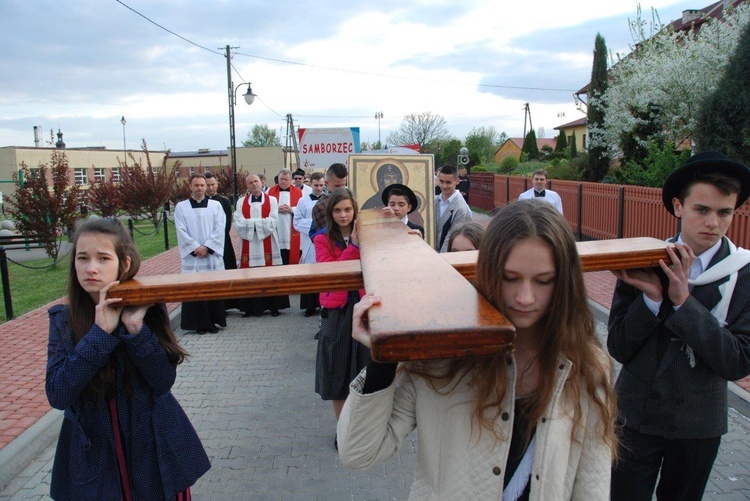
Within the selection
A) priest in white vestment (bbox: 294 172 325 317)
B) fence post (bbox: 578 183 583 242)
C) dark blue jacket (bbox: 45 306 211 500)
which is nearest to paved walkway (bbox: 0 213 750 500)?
priest in white vestment (bbox: 294 172 325 317)

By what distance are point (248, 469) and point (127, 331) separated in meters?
2.39

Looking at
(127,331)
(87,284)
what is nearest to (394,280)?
(127,331)

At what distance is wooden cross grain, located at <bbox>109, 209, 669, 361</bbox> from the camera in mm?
1032

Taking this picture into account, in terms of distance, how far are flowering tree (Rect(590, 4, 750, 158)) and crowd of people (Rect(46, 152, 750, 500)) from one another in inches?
576

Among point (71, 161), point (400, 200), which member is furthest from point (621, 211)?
point (71, 161)

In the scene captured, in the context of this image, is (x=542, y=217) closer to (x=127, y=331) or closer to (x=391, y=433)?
(x=391, y=433)

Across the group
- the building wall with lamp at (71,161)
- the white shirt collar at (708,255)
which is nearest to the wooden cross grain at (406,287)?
the white shirt collar at (708,255)

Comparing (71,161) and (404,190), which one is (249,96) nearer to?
(404,190)

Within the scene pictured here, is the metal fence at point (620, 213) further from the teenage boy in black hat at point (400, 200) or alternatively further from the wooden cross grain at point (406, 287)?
the wooden cross grain at point (406, 287)

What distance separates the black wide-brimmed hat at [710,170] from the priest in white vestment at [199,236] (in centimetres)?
645

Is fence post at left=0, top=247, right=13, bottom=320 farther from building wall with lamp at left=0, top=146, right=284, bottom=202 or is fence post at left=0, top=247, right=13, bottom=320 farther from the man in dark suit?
building wall with lamp at left=0, top=146, right=284, bottom=202

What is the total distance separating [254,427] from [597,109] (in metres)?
21.6

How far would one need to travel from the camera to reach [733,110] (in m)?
11.2

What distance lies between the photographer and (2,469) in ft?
13.0
